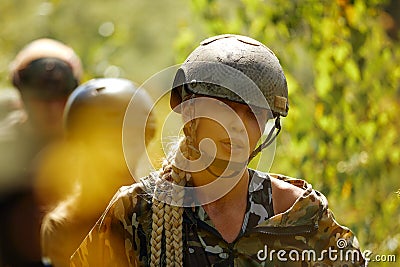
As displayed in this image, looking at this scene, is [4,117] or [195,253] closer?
[195,253]

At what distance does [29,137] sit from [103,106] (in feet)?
3.45

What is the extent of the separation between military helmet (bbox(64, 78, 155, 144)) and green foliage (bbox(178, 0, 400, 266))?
134 cm

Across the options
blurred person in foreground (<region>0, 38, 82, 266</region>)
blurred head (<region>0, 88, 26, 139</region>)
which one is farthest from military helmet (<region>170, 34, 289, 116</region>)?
blurred head (<region>0, 88, 26, 139</region>)

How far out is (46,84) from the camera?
206 inches

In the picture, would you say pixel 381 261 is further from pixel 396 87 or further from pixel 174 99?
pixel 174 99

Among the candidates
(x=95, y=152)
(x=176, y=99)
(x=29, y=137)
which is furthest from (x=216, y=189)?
(x=29, y=137)

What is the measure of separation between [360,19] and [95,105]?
6.22 feet

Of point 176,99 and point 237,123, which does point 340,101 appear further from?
point 237,123

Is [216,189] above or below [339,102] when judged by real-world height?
above

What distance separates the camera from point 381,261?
4805mm

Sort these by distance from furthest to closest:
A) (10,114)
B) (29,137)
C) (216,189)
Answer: (10,114)
(29,137)
(216,189)

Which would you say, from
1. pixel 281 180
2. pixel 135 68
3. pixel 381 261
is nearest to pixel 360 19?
pixel 381 261

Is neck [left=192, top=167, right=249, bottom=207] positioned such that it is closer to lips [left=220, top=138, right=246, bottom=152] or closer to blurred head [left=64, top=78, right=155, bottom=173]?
lips [left=220, top=138, right=246, bottom=152]

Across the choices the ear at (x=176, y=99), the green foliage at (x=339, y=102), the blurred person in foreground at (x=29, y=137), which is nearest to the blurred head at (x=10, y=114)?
the blurred person in foreground at (x=29, y=137)
